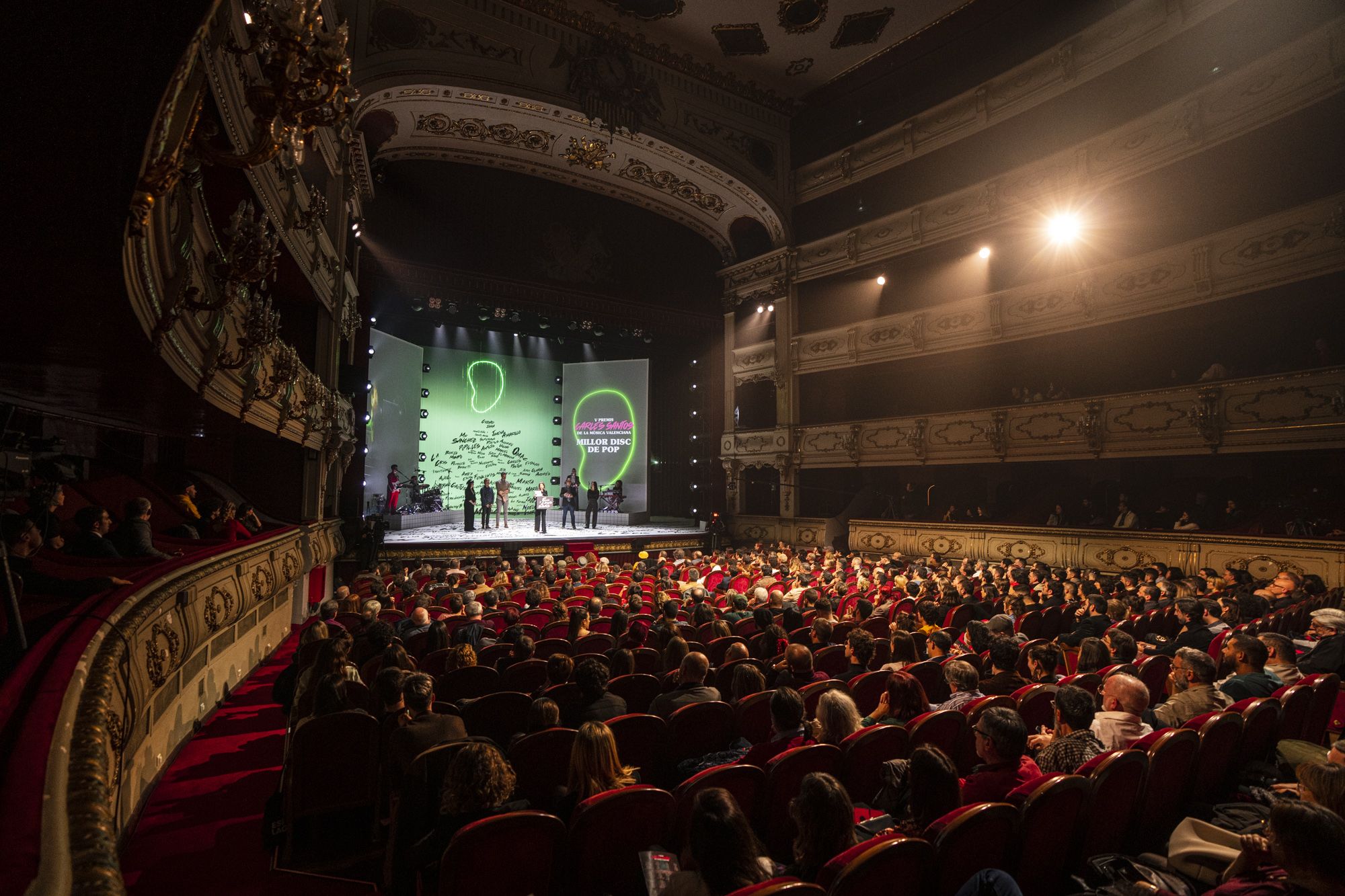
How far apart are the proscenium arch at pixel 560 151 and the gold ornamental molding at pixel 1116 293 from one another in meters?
4.43

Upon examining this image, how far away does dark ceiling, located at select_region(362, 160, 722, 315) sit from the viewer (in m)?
16.3

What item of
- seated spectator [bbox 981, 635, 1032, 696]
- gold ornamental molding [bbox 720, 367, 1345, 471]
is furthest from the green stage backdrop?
seated spectator [bbox 981, 635, 1032, 696]

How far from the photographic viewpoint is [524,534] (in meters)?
17.5

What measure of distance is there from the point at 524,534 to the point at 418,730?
1462cm

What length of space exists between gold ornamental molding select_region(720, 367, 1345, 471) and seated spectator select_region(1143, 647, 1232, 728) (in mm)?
9442

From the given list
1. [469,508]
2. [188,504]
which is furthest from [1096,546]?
[188,504]

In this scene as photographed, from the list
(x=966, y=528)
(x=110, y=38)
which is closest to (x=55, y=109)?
(x=110, y=38)

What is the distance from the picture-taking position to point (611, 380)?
2180cm

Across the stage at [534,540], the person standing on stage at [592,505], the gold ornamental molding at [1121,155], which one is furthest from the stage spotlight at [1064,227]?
the person standing on stage at [592,505]

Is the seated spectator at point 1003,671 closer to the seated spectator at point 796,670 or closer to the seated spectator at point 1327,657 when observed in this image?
the seated spectator at point 796,670

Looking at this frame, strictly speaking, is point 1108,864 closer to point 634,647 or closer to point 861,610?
point 634,647

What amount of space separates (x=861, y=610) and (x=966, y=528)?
30.2ft

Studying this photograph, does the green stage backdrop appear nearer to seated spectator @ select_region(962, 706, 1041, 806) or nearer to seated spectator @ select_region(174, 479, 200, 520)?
seated spectator @ select_region(174, 479, 200, 520)

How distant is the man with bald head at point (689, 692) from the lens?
3.84 m
